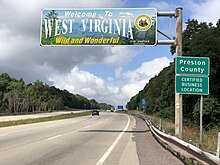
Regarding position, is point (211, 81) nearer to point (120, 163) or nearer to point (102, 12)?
point (102, 12)

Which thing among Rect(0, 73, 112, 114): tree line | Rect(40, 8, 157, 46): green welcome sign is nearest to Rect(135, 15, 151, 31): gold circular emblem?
Rect(40, 8, 157, 46): green welcome sign

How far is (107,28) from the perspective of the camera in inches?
915

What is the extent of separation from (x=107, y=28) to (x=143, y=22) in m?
2.38

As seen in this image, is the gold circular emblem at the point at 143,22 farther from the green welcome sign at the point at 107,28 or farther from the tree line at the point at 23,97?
the tree line at the point at 23,97

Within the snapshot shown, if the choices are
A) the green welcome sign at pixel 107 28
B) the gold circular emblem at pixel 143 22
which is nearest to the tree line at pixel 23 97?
the green welcome sign at pixel 107 28

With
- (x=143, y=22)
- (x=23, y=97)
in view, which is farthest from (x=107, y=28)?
(x=23, y=97)

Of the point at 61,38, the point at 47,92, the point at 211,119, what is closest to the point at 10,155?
the point at 61,38

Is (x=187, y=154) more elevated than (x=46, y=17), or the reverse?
(x=46, y=17)

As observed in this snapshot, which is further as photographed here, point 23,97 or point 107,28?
point 23,97

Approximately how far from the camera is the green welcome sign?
23.1 meters

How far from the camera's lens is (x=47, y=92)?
18612 cm

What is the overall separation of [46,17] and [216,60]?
2800cm

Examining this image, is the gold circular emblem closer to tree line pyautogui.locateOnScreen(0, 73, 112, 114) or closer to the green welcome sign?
the green welcome sign

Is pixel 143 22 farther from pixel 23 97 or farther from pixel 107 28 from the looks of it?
pixel 23 97
